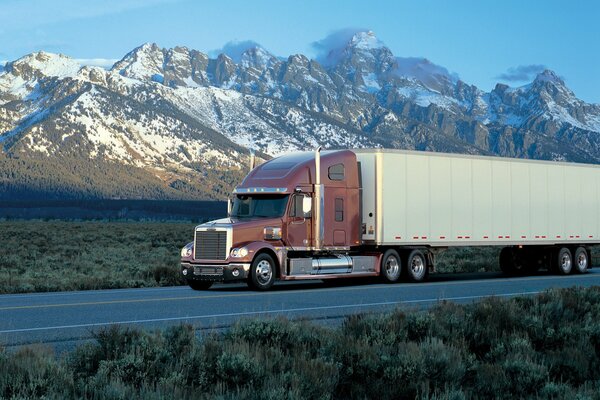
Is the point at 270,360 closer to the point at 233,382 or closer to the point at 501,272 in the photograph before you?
the point at 233,382

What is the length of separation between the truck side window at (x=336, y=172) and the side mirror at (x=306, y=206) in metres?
1.12

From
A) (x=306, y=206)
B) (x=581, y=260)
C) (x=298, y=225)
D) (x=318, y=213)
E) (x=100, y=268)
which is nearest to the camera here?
(x=298, y=225)

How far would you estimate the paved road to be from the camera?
1312 centimetres

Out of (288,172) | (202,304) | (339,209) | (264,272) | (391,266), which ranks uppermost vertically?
(288,172)

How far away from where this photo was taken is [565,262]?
96.4 feet

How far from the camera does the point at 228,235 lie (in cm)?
2100

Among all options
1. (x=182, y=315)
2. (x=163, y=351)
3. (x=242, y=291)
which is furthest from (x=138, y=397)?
(x=242, y=291)

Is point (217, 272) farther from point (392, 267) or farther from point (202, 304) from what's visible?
point (392, 267)

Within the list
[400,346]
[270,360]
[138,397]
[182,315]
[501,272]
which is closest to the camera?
[138,397]

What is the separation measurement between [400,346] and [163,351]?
7.53 feet

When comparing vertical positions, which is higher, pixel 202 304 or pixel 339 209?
pixel 339 209

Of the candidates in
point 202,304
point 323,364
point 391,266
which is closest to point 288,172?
point 391,266

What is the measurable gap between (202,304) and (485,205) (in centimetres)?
1184

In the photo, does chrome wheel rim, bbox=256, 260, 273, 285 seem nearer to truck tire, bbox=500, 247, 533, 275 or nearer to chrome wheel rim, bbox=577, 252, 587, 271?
truck tire, bbox=500, 247, 533, 275
